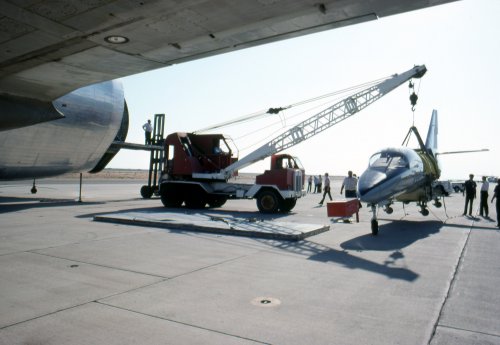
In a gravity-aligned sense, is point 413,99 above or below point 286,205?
above

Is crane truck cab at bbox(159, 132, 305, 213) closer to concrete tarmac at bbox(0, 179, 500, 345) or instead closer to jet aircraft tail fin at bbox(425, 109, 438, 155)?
concrete tarmac at bbox(0, 179, 500, 345)

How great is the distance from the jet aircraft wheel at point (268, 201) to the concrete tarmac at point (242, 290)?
281 inches

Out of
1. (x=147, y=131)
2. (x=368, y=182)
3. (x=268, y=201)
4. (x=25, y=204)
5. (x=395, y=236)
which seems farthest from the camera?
(x=147, y=131)

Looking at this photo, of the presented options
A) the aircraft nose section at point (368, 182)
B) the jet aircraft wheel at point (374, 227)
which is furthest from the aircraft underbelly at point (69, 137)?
the jet aircraft wheel at point (374, 227)

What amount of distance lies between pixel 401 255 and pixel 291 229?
346cm

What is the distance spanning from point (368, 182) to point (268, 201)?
6.68 metres

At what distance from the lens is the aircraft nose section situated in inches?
444

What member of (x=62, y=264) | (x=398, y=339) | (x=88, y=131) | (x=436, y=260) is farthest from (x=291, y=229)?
(x=88, y=131)

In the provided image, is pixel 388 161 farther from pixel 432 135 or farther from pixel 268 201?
pixel 432 135

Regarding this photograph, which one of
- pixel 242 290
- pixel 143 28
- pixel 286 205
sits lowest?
pixel 242 290

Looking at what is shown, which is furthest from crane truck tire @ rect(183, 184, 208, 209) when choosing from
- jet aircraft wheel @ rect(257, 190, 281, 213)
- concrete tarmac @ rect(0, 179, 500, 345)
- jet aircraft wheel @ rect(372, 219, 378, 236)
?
jet aircraft wheel @ rect(372, 219, 378, 236)

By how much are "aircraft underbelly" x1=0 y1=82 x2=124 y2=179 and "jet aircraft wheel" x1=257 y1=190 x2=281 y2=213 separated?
33.1 feet

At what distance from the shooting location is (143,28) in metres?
4.65

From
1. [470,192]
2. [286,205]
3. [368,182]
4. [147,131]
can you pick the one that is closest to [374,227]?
[368,182]
